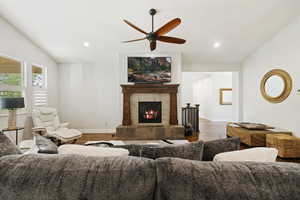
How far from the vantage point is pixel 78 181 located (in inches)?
31.0

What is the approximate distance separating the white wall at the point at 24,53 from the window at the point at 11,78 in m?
0.17

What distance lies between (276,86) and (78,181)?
16.7ft

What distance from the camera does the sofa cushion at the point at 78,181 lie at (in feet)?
2.53

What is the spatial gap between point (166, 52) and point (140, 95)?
62.4 inches

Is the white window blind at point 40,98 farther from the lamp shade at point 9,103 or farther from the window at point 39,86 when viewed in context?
the lamp shade at point 9,103

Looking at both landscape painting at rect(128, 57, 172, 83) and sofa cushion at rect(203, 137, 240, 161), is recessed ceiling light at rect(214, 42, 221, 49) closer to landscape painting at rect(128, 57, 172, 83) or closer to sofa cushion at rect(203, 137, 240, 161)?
landscape painting at rect(128, 57, 172, 83)

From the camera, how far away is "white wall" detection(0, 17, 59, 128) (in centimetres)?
344

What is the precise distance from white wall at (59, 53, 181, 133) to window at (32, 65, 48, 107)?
0.71 meters

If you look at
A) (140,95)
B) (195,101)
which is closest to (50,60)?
(140,95)

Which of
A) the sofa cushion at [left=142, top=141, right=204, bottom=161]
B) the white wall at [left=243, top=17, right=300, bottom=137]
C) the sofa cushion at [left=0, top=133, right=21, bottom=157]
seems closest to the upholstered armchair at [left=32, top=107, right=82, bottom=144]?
the sofa cushion at [left=0, top=133, right=21, bottom=157]

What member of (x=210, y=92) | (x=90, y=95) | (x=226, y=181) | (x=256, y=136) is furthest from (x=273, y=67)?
(x=90, y=95)

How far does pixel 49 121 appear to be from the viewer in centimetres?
417

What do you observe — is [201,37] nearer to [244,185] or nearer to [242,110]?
[242,110]

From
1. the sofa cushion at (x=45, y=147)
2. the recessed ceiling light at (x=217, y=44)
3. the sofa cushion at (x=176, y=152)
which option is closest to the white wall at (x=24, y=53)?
the sofa cushion at (x=45, y=147)
